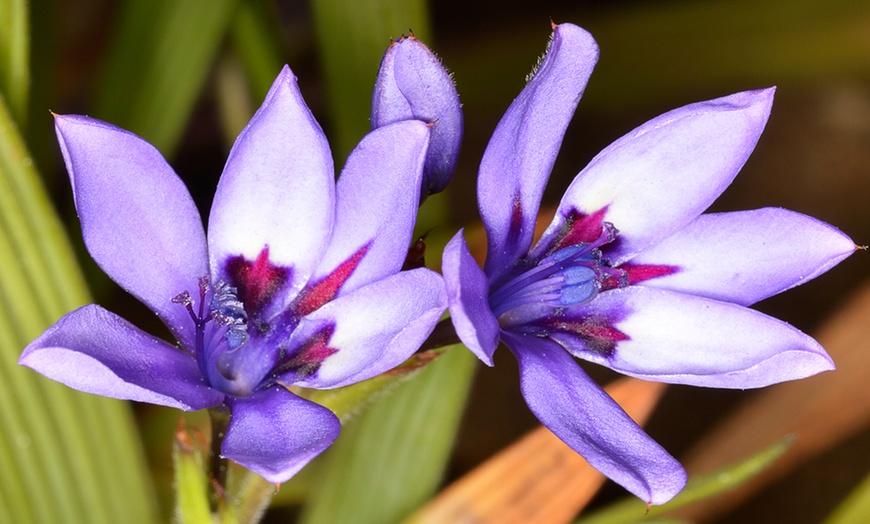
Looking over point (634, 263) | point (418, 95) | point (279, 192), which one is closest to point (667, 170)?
point (634, 263)

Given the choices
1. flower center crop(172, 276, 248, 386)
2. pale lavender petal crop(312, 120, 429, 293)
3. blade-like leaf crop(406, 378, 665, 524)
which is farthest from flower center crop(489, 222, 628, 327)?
blade-like leaf crop(406, 378, 665, 524)

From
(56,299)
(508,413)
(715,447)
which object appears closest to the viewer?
(56,299)

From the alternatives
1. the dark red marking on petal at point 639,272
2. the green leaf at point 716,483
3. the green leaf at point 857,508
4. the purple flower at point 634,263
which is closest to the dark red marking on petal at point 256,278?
the purple flower at point 634,263

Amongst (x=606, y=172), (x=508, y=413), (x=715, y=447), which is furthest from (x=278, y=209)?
(x=508, y=413)

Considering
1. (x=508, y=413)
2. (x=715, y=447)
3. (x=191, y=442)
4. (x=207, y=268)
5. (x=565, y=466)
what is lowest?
(x=508, y=413)

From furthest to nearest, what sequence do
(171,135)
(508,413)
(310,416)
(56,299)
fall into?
(508,413), (171,135), (56,299), (310,416)

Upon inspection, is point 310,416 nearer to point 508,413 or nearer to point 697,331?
point 697,331
